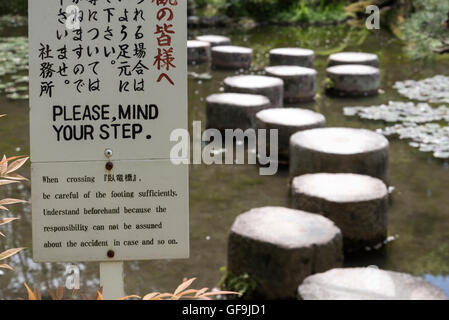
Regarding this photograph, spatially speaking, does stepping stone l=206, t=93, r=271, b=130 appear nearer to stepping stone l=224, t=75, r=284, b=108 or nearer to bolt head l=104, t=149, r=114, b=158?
stepping stone l=224, t=75, r=284, b=108

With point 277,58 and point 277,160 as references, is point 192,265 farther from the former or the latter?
point 277,58

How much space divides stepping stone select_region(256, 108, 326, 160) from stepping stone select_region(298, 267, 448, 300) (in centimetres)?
278

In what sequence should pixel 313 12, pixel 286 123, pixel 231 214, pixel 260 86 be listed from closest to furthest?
1. pixel 231 214
2. pixel 286 123
3. pixel 260 86
4. pixel 313 12

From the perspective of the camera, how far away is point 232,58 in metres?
9.86

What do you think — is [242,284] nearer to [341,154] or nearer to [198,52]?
[341,154]

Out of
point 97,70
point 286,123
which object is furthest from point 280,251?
point 286,123

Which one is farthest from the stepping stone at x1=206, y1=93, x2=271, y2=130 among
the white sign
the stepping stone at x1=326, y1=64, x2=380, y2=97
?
the white sign

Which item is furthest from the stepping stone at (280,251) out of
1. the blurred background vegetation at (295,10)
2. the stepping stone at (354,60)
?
the blurred background vegetation at (295,10)

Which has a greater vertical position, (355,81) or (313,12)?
(313,12)

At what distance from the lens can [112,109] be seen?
74.6 inches

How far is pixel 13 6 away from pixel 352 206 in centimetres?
1744

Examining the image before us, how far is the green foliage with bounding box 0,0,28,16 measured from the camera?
18.7m

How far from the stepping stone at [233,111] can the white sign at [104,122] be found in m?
4.44
